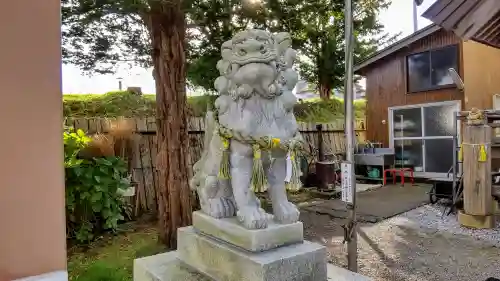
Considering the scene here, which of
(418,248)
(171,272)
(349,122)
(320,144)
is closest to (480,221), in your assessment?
(418,248)

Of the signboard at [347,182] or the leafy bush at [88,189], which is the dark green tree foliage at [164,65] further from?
the signboard at [347,182]

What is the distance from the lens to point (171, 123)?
365 centimetres

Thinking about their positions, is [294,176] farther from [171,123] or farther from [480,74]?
[480,74]

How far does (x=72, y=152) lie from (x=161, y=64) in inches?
58.7

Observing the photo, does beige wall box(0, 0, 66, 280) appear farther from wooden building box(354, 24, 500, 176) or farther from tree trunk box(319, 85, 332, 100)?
tree trunk box(319, 85, 332, 100)

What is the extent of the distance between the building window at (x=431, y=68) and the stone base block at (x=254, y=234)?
731cm

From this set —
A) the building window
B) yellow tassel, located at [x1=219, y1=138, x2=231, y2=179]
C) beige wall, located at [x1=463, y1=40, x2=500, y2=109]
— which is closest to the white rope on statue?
yellow tassel, located at [x1=219, y1=138, x2=231, y2=179]

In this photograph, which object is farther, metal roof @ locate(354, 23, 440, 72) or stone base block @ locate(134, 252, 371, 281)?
metal roof @ locate(354, 23, 440, 72)

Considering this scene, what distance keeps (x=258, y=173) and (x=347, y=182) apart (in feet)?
4.03

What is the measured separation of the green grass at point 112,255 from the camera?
9.95 ft

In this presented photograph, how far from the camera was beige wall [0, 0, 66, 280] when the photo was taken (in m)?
1.04

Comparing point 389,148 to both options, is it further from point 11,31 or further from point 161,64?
point 11,31

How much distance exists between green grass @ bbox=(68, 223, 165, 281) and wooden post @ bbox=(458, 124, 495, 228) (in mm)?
3775

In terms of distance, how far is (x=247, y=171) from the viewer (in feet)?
4.96
